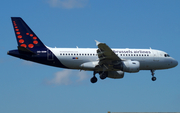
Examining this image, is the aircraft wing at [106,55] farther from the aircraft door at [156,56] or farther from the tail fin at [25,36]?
the tail fin at [25,36]

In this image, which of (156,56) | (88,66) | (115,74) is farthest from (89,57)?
(156,56)

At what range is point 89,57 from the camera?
49.9m

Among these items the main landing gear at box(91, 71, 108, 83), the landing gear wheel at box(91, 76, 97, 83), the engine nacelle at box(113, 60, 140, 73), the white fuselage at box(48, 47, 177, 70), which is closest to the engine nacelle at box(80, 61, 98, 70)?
the white fuselage at box(48, 47, 177, 70)

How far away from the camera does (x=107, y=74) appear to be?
53469mm

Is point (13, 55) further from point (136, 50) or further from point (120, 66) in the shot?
point (136, 50)

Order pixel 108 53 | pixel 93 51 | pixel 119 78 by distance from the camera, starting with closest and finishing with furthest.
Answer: pixel 108 53, pixel 93 51, pixel 119 78

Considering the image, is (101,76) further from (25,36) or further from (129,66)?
(25,36)

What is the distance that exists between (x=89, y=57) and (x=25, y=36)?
996 centimetres

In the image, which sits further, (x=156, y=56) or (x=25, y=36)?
(x=156, y=56)

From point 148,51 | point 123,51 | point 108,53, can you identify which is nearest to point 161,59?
point 148,51

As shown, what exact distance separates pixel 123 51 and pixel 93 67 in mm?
5501

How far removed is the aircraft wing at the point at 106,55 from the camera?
4584 cm

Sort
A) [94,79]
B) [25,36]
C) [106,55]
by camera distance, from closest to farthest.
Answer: [106,55] < [25,36] < [94,79]

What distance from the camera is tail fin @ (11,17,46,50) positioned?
50.2m
